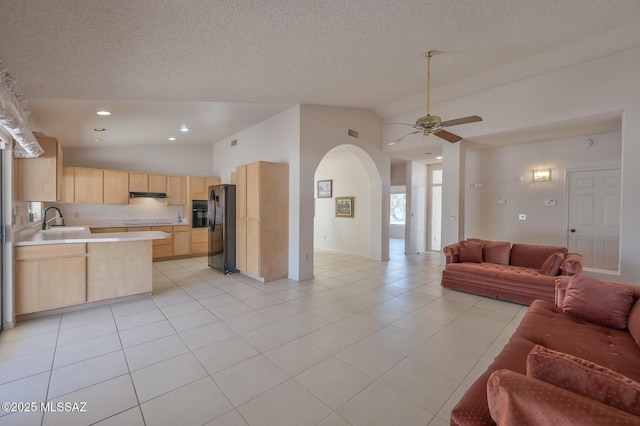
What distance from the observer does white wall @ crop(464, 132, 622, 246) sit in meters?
5.18

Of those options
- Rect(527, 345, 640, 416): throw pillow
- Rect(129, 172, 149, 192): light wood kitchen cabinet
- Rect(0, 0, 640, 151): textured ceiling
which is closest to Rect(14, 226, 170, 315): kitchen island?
Rect(0, 0, 640, 151): textured ceiling

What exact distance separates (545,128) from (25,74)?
22.8 feet

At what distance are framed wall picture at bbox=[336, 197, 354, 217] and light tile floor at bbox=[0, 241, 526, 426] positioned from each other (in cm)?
385

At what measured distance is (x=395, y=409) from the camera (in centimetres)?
189

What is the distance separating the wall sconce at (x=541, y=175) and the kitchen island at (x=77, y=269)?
702 cm

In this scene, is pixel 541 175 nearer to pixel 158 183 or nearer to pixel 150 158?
pixel 158 183

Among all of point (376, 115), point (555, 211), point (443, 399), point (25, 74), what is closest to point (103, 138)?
point (25, 74)

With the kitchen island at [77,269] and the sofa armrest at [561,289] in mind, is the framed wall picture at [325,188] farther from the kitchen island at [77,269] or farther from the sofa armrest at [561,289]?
the sofa armrest at [561,289]

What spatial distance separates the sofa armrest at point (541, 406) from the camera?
35.7 inches

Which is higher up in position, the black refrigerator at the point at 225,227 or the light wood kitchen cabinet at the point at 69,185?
the light wood kitchen cabinet at the point at 69,185

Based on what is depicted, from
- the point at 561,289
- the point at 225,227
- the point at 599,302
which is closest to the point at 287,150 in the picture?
the point at 225,227

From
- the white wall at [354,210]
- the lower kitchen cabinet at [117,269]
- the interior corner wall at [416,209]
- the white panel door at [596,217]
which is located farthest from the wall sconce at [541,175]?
the lower kitchen cabinet at [117,269]

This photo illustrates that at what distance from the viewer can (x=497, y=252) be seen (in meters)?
4.78

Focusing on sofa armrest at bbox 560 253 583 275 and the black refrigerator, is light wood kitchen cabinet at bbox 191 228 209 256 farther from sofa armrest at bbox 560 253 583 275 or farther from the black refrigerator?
sofa armrest at bbox 560 253 583 275
